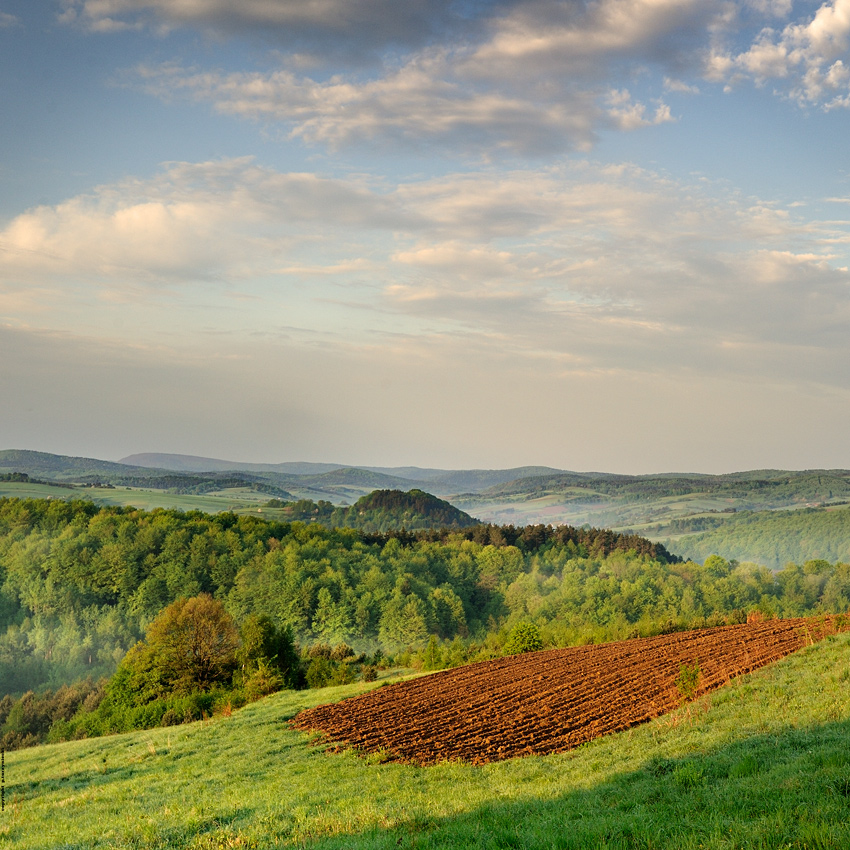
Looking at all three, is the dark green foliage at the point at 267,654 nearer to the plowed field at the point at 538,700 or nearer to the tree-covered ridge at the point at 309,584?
the plowed field at the point at 538,700

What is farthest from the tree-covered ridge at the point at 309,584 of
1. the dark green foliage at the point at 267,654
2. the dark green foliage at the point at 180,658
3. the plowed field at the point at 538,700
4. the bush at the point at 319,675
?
the plowed field at the point at 538,700

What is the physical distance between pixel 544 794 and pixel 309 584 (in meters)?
112

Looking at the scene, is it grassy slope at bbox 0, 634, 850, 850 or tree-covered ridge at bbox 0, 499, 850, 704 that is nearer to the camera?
grassy slope at bbox 0, 634, 850, 850

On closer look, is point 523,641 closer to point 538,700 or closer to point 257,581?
point 538,700

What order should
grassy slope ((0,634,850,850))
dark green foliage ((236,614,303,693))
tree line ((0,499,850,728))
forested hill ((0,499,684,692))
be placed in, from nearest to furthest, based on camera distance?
grassy slope ((0,634,850,850))
dark green foliage ((236,614,303,693))
tree line ((0,499,850,728))
forested hill ((0,499,684,692))

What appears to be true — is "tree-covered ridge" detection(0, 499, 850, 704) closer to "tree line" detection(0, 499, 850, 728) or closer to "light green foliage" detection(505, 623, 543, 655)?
"tree line" detection(0, 499, 850, 728)

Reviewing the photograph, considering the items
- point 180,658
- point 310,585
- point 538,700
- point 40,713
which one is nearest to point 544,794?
point 538,700

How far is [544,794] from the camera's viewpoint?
13.7 metres

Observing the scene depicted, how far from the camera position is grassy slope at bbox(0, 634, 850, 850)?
33.4 ft

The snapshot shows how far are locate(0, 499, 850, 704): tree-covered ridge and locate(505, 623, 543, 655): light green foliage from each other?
50.4 meters

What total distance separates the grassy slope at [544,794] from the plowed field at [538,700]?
1.69m

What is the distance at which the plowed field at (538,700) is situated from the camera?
21.4m

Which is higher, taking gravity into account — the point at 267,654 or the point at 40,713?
the point at 267,654

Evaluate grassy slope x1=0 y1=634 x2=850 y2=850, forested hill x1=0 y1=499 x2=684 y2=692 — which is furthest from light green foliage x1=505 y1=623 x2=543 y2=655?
forested hill x1=0 y1=499 x2=684 y2=692
